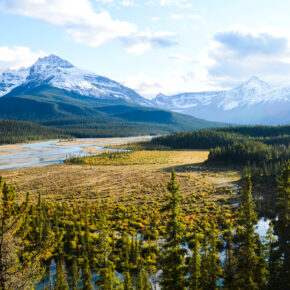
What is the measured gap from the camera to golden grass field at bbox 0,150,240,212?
6656 cm

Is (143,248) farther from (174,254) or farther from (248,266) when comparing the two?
(248,266)

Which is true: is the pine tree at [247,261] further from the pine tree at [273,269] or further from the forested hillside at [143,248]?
the pine tree at [273,269]

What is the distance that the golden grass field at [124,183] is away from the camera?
66.6m

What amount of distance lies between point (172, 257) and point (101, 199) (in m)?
43.4

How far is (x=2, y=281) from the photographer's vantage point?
16.6m

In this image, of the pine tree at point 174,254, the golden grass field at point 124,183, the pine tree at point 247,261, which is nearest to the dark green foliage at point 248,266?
the pine tree at point 247,261

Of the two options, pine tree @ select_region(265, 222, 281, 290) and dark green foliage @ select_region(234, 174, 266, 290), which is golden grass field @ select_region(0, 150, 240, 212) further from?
dark green foliage @ select_region(234, 174, 266, 290)

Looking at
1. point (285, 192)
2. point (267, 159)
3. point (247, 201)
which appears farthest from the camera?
point (267, 159)

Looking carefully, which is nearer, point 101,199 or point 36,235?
point 36,235

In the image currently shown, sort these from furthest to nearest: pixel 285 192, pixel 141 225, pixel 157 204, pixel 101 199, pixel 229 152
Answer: pixel 229 152 < pixel 101 199 < pixel 157 204 < pixel 141 225 < pixel 285 192

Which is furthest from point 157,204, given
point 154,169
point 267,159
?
point 267,159

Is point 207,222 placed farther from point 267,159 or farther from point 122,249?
point 267,159

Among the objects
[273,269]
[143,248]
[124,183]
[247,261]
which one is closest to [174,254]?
[247,261]

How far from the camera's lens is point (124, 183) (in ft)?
276
